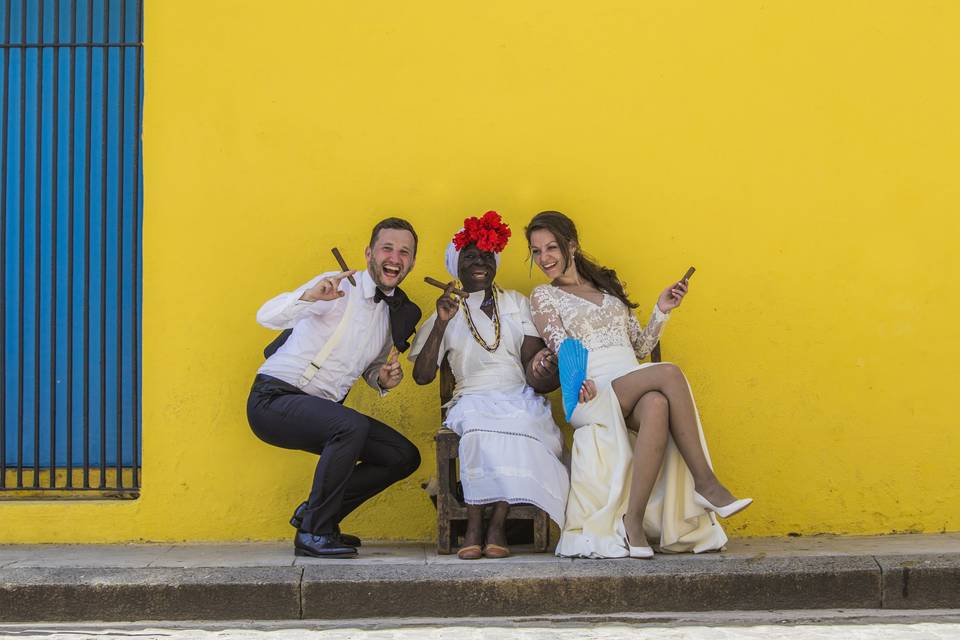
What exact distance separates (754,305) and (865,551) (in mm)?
1246

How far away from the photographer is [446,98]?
5777 millimetres

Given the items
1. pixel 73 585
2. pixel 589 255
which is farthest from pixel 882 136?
pixel 73 585

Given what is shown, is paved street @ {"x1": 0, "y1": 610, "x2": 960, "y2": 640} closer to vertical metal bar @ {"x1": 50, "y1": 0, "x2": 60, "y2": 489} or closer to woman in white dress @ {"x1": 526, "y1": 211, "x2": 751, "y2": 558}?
woman in white dress @ {"x1": 526, "y1": 211, "x2": 751, "y2": 558}

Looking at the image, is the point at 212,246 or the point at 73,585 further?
the point at 212,246

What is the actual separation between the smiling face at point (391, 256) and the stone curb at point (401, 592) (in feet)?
4.09

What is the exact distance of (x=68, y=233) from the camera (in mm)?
5773

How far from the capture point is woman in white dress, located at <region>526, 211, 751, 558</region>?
500cm

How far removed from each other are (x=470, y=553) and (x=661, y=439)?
2.89 ft

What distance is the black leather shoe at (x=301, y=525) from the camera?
522 centimetres

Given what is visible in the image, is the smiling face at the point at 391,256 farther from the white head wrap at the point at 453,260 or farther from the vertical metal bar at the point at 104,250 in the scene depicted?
the vertical metal bar at the point at 104,250

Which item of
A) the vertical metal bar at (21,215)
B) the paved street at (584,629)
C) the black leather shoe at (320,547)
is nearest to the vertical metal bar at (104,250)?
the vertical metal bar at (21,215)

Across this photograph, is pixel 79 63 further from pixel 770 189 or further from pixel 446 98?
pixel 770 189

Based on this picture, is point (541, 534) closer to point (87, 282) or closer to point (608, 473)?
point (608, 473)

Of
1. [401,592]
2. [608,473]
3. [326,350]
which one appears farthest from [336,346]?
[608,473]
